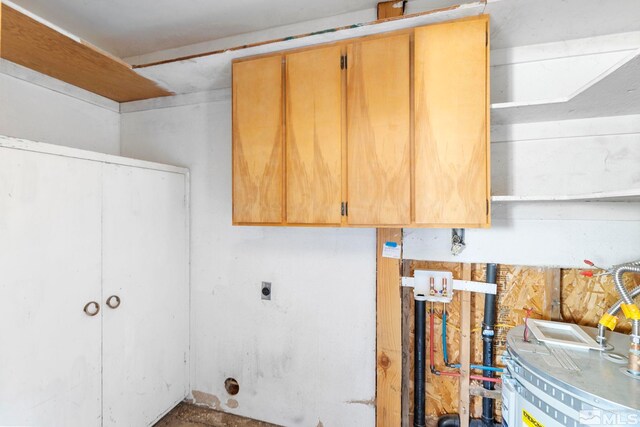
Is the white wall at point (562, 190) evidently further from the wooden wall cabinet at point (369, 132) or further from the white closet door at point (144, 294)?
the white closet door at point (144, 294)

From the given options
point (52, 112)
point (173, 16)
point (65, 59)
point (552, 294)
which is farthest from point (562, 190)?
point (52, 112)

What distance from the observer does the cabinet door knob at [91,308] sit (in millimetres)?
1448

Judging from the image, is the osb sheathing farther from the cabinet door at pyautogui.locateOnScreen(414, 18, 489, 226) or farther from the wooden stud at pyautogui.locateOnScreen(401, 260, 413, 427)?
the cabinet door at pyautogui.locateOnScreen(414, 18, 489, 226)

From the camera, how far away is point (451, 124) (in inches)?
49.2

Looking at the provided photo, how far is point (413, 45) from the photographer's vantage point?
131cm

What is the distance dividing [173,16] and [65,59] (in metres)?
0.61

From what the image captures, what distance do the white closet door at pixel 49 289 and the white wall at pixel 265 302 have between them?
651 mm

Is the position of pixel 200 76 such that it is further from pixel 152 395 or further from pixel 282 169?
pixel 152 395

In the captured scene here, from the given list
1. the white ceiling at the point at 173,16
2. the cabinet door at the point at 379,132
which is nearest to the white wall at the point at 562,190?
the cabinet door at the point at 379,132

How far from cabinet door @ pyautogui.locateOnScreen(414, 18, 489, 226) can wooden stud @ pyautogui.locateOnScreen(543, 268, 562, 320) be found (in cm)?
56

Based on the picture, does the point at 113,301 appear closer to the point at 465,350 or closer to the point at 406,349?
the point at 406,349

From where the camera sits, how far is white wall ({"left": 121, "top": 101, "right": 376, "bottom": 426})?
5.73 ft

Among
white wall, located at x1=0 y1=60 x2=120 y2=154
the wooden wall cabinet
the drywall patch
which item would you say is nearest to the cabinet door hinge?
the wooden wall cabinet

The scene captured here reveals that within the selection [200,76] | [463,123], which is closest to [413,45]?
[463,123]
